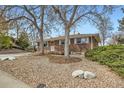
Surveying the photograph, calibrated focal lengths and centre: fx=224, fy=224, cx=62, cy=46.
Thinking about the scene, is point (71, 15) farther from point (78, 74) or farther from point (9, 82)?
point (9, 82)

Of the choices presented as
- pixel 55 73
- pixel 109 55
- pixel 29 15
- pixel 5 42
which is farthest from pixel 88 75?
pixel 29 15

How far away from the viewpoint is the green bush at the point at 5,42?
20.4ft

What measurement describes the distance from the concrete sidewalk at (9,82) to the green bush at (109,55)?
2.29 meters

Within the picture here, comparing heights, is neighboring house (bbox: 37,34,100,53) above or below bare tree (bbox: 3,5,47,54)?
below

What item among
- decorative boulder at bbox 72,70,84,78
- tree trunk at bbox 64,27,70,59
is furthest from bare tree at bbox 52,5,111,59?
decorative boulder at bbox 72,70,84,78

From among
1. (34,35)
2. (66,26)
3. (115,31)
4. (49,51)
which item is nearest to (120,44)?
(115,31)

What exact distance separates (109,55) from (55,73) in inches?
70.5

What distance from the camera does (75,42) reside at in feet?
21.7

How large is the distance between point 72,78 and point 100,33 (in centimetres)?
176

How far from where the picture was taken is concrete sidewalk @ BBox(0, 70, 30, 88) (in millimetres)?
4867

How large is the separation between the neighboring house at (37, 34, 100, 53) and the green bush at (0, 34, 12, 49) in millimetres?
962

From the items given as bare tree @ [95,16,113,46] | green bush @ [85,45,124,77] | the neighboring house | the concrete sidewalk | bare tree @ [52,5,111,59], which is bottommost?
the concrete sidewalk

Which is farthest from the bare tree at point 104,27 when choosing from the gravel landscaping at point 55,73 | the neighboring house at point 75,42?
the gravel landscaping at point 55,73

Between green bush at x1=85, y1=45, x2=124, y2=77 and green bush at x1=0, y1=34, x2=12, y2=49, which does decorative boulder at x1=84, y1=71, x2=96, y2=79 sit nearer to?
green bush at x1=85, y1=45, x2=124, y2=77
